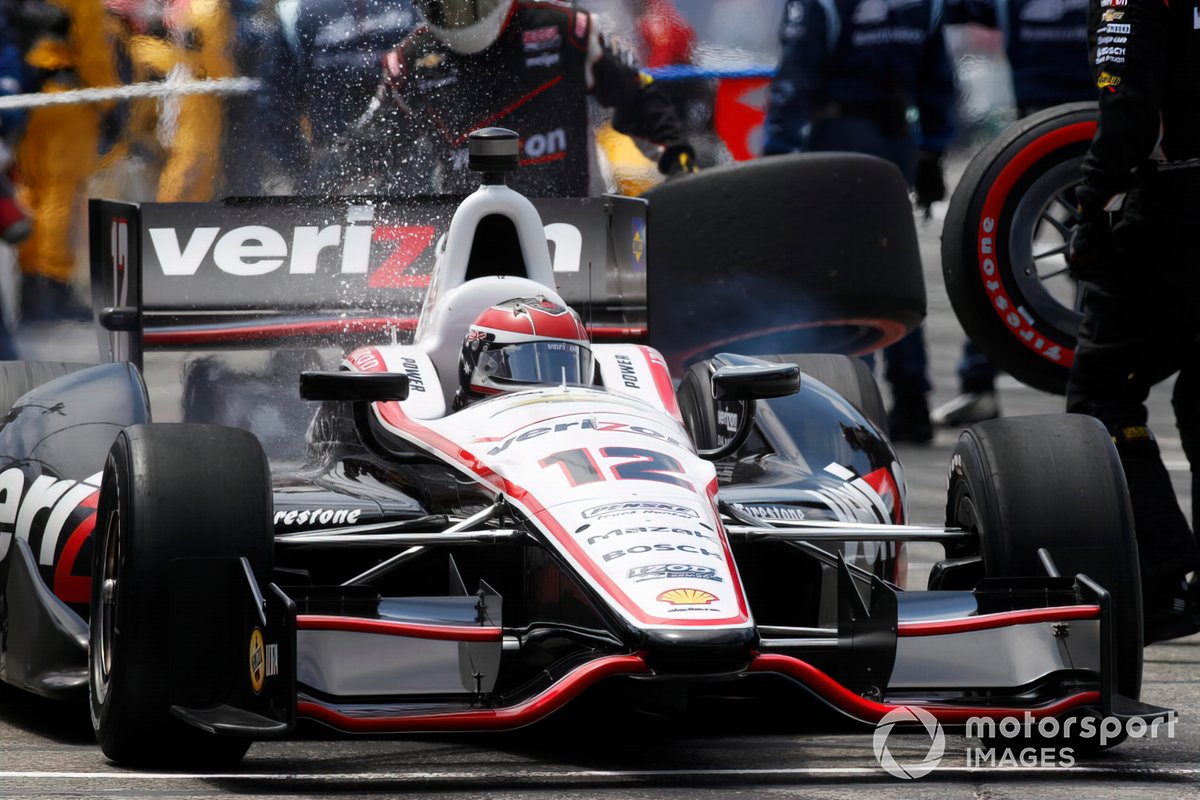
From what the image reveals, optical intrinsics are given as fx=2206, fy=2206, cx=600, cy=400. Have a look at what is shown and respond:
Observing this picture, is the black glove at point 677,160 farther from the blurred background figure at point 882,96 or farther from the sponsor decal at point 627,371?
the sponsor decal at point 627,371

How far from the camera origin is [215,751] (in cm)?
446

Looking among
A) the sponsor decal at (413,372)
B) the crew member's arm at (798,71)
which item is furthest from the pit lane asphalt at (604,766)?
the crew member's arm at (798,71)

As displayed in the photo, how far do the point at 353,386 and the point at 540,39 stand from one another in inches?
215

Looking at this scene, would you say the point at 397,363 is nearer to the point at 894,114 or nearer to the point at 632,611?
the point at 632,611

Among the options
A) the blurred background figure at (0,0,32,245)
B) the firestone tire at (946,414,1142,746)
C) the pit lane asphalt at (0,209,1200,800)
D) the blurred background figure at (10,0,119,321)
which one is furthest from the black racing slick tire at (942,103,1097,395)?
the blurred background figure at (10,0,119,321)

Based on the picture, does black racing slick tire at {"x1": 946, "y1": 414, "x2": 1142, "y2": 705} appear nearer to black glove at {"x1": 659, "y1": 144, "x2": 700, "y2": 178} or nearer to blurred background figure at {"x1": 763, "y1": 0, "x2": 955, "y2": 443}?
blurred background figure at {"x1": 763, "y1": 0, "x2": 955, "y2": 443}

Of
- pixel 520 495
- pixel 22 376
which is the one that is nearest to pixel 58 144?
pixel 22 376

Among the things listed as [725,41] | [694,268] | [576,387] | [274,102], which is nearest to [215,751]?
[576,387]

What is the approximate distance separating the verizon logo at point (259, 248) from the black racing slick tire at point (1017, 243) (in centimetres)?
198

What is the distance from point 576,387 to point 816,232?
391cm

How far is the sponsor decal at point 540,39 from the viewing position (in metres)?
10.2

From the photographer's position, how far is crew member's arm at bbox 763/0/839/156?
10734 millimetres

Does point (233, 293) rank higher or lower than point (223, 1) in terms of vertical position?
lower

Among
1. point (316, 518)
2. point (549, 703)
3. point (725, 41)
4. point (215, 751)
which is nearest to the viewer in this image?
point (549, 703)
